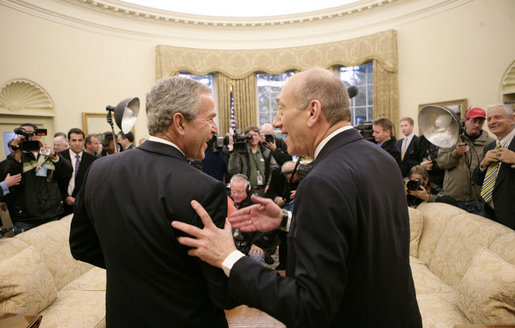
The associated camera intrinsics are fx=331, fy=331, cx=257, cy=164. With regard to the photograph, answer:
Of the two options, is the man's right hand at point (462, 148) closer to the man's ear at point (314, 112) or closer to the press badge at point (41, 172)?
the man's ear at point (314, 112)

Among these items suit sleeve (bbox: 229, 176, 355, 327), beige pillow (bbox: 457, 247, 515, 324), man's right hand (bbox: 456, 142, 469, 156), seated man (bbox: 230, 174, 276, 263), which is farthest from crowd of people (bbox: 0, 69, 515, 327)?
man's right hand (bbox: 456, 142, 469, 156)

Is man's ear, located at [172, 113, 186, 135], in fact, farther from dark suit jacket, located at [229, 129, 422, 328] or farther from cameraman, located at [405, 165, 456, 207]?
cameraman, located at [405, 165, 456, 207]

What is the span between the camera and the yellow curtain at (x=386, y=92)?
7562 mm

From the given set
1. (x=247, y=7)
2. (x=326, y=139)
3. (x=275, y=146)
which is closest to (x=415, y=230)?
(x=275, y=146)

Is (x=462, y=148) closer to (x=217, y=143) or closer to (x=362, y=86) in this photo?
(x=217, y=143)

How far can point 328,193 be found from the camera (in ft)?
2.87

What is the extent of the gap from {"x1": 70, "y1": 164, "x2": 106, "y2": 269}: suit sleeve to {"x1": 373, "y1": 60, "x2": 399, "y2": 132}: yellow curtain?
24.0 feet

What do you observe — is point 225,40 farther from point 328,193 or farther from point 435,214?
point 328,193

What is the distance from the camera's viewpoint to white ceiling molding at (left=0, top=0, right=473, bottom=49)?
6.94 meters

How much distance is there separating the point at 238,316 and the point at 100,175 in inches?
→ 73.4

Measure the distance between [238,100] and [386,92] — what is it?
3645 millimetres

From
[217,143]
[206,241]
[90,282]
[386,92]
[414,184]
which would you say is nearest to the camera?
[206,241]

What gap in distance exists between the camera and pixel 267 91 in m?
9.12

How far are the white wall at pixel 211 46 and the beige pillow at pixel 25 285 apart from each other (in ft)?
16.7
